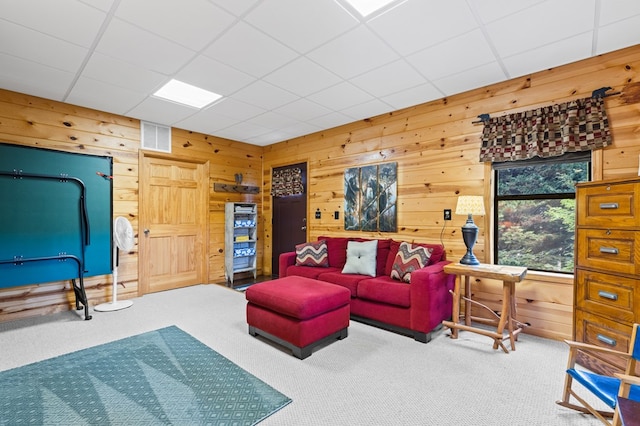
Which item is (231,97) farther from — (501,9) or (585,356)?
(585,356)

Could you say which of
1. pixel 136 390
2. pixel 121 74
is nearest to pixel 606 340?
pixel 136 390

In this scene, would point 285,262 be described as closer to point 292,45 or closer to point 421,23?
point 292,45

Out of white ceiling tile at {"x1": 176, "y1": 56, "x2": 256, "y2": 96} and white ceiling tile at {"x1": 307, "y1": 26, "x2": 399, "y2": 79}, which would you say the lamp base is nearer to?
white ceiling tile at {"x1": 307, "y1": 26, "x2": 399, "y2": 79}

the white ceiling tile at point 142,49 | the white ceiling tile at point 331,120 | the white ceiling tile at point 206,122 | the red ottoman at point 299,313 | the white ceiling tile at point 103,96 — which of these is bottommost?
the red ottoman at point 299,313

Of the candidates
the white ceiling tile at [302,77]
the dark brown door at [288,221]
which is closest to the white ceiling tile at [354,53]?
the white ceiling tile at [302,77]

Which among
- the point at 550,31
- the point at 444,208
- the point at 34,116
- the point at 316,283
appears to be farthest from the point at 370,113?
the point at 34,116

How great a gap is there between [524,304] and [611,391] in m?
1.71

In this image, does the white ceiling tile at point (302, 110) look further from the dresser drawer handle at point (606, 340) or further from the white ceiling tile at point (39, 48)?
the dresser drawer handle at point (606, 340)

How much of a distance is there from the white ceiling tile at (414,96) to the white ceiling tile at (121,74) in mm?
2598

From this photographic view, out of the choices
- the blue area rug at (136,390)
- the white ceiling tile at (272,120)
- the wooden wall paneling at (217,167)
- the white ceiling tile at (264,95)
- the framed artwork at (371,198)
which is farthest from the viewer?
the wooden wall paneling at (217,167)

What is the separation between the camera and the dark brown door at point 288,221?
18.1 feet

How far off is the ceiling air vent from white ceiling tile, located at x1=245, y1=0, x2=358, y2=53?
316cm

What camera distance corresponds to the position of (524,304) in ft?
10.4

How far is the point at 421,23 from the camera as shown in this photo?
2291 mm
